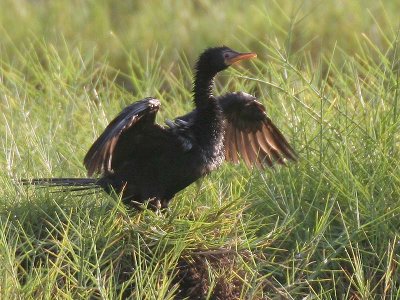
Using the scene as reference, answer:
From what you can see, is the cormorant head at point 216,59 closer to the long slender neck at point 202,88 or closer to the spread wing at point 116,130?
the long slender neck at point 202,88

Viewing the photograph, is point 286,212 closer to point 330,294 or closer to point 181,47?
point 330,294

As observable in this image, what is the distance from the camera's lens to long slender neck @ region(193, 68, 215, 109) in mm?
5727

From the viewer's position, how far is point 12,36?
9.29m

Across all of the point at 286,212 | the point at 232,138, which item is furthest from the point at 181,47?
the point at 286,212

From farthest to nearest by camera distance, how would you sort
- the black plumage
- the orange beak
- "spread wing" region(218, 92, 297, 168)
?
"spread wing" region(218, 92, 297, 168) < the orange beak < the black plumage

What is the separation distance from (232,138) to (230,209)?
77 centimetres

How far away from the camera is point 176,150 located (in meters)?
5.56

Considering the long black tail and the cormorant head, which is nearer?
the long black tail

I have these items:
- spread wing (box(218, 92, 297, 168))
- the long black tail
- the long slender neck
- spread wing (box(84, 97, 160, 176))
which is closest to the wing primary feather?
spread wing (box(218, 92, 297, 168))

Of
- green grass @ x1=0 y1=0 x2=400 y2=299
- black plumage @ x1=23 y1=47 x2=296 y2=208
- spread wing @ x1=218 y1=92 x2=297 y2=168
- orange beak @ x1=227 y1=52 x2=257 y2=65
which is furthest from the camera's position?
spread wing @ x1=218 y1=92 x2=297 y2=168

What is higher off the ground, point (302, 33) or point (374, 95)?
point (374, 95)

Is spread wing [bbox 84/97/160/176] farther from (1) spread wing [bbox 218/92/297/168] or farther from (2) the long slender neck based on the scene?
(1) spread wing [bbox 218/92/297/168]

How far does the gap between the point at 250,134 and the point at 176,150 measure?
60 cm

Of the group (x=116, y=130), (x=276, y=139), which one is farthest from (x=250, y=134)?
(x=116, y=130)
